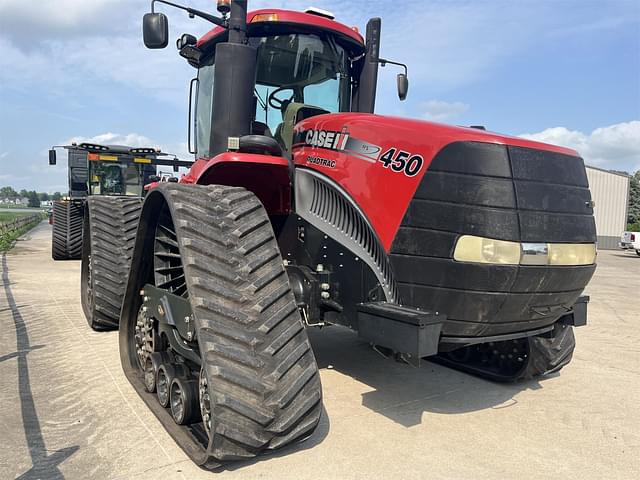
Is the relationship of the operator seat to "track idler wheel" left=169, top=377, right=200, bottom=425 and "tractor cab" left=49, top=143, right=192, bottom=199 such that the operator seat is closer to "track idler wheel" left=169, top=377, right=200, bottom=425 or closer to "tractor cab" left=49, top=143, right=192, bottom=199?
"track idler wheel" left=169, top=377, right=200, bottom=425

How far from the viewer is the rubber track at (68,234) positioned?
1238cm

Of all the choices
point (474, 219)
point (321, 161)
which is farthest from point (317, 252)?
point (474, 219)

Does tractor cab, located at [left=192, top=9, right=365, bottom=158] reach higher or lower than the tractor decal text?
higher

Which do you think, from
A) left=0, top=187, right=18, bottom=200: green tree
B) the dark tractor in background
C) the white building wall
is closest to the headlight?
the dark tractor in background

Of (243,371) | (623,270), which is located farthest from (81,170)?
(623,270)

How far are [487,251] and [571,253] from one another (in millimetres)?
558

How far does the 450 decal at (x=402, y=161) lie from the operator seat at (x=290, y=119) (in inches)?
43.8

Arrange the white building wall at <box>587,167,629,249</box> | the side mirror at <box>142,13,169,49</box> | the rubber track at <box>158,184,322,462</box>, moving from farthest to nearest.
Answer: the white building wall at <box>587,167,629,249</box>, the side mirror at <box>142,13,169,49</box>, the rubber track at <box>158,184,322,462</box>

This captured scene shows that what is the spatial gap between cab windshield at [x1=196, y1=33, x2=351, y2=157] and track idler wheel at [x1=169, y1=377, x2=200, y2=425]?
6.16ft

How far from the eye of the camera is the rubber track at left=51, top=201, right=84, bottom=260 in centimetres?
1238

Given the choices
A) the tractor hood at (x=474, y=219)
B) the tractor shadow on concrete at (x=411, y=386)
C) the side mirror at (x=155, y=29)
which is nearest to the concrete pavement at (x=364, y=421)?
the tractor shadow on concrete at (x=411, y=386)

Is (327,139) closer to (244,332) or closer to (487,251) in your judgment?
(487,251)

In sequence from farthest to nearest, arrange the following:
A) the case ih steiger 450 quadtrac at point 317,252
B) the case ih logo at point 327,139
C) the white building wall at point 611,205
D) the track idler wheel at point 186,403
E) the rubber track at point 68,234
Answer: the white building wall at point 611,205 → the rubber track at point 68,234 → the case ih logo at point 327,139 → the track idler wheel at point 186,403 → the case ih steiger 450 quadtrac at point 317,252

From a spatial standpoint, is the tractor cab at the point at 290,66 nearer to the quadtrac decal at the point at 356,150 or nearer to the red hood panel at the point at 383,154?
the quadtrac decal at the point at 356,150
